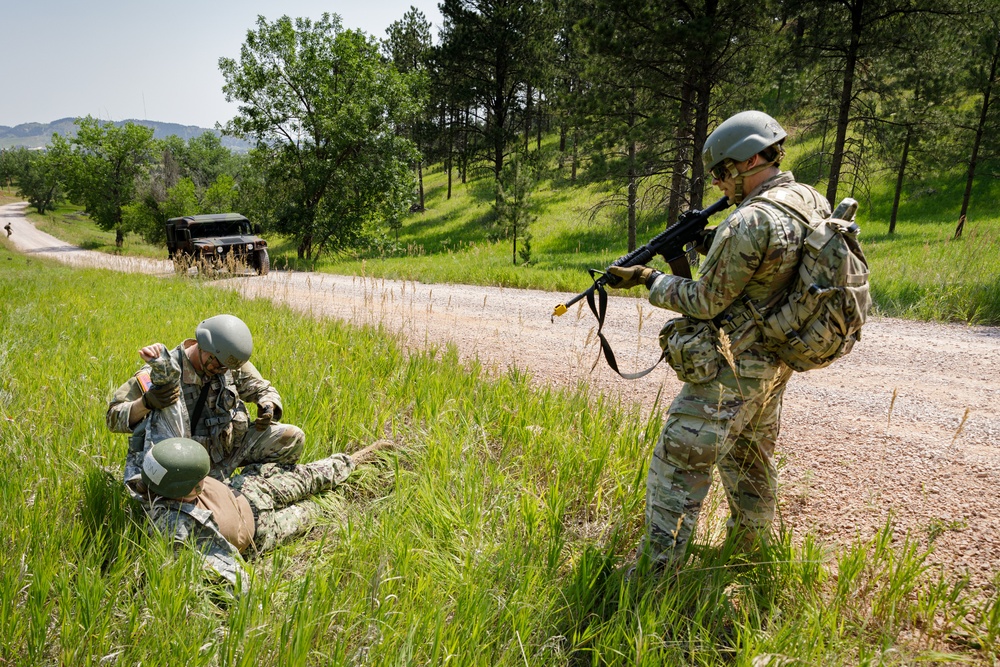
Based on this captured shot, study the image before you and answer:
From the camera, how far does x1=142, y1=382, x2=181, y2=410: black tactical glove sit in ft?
8.35

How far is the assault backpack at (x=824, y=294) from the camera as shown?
209cm

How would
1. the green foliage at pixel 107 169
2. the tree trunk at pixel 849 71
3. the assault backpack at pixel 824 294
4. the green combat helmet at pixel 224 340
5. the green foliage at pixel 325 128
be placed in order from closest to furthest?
the assault backpack at pixel 824 294
the green combat helmet at pixel 224 340
the tree trunk at pixel 849 71
the green foliage at pixel 325 128
the green foliage at pixel 107 169

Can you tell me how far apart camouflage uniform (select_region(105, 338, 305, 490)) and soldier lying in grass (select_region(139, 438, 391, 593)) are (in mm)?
93

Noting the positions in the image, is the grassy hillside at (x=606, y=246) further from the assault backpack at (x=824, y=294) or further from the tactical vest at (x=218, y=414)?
the assault backpack at (x=824, y=294)

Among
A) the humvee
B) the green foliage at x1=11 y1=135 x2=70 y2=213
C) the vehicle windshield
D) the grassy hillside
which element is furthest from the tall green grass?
the green foliage at x1=11 y1=135 x2=70 y2=213

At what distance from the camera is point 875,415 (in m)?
4.18

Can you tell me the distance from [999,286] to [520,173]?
35.1ft

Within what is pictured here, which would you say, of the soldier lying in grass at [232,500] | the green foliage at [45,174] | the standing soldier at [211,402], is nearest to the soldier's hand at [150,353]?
the standing soldier at [211,402]

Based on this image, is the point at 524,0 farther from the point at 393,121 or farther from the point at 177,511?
the point at 177,511

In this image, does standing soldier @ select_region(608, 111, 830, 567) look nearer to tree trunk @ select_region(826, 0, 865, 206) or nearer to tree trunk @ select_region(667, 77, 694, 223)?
tree trunk @ select_region(667, 77, 694, 223)

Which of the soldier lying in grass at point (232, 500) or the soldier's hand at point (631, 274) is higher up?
the soldier's hand at point (631, 274)

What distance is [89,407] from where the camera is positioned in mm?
3414

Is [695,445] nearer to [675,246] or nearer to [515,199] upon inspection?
[675,246]

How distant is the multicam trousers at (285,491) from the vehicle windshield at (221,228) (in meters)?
12.8
